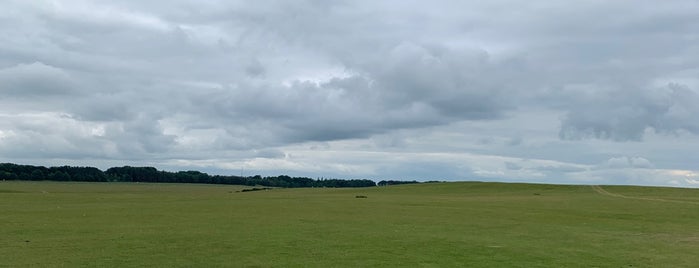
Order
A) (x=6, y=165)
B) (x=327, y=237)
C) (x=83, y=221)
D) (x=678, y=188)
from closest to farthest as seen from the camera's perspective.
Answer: (x=327, y=237)
(x=83, y=221)
(x=678, y=188)
(x=6, y=165)

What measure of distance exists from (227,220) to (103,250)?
14.7m

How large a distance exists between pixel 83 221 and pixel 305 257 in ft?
64.2

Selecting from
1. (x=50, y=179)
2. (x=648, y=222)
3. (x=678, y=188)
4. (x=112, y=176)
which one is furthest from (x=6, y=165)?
(x=648, y=222)

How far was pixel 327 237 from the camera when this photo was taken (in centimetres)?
2727

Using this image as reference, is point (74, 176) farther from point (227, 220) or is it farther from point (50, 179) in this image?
point (227, 220)

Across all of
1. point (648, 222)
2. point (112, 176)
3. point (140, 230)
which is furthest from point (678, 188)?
point (112, 176)

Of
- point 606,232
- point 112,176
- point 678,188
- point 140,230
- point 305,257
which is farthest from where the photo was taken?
point 112,176

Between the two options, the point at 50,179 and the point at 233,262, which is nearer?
the point at 233,262

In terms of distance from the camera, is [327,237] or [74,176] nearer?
[327,237]

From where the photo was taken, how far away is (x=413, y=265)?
19.7m

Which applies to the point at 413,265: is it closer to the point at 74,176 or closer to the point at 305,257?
the point at 305,257

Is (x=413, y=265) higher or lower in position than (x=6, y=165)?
lower

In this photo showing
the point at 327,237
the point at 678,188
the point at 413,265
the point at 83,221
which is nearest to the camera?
the point at 413,265

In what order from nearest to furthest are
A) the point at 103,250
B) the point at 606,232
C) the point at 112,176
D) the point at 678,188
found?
the point at 103,250 → the point at 606,232 → the point at 678,188 → the point at 112,176
